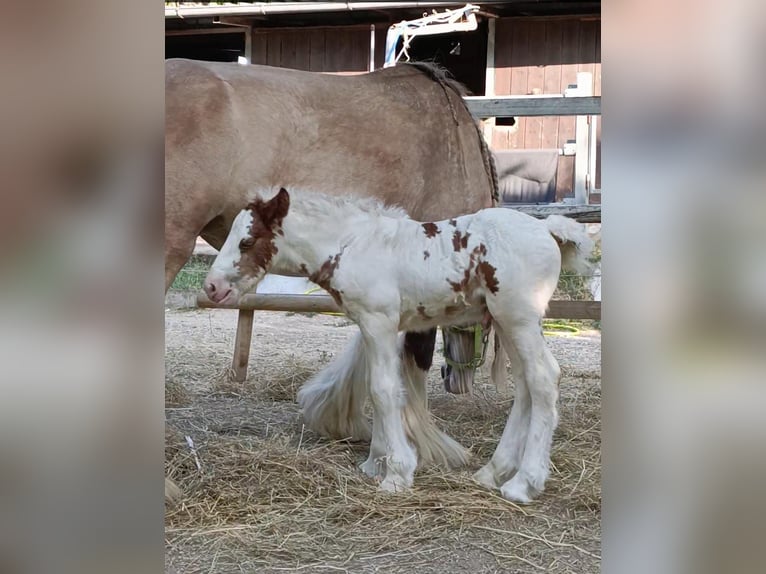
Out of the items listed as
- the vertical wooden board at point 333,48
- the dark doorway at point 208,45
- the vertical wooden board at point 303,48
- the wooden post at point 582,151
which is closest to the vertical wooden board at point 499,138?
the wooden post at point 582,151

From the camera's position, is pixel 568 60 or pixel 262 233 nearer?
pixel 262 233

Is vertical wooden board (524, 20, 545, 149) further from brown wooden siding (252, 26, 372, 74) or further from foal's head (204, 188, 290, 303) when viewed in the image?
foal's head (204, 188, 290, 303)

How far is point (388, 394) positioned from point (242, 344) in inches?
104

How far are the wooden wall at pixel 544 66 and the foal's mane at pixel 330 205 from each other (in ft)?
21.2

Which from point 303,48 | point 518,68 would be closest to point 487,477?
point 518,68

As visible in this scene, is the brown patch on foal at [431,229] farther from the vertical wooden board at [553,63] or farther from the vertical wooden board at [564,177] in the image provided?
the vertical wooden board at [553,63]

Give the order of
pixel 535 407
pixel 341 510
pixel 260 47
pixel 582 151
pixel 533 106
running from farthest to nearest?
pixel 260 47, pixel 582 151, pixel 533 106, pixel 535 407, pixel 341 510

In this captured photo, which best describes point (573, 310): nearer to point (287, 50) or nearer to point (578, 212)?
point (578, 212)

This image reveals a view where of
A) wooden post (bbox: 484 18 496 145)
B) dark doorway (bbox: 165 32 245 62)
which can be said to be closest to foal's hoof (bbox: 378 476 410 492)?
wooden post (bbox: 484 18 496 145)

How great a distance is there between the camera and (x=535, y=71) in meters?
10.3

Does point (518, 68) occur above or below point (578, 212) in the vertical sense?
above
